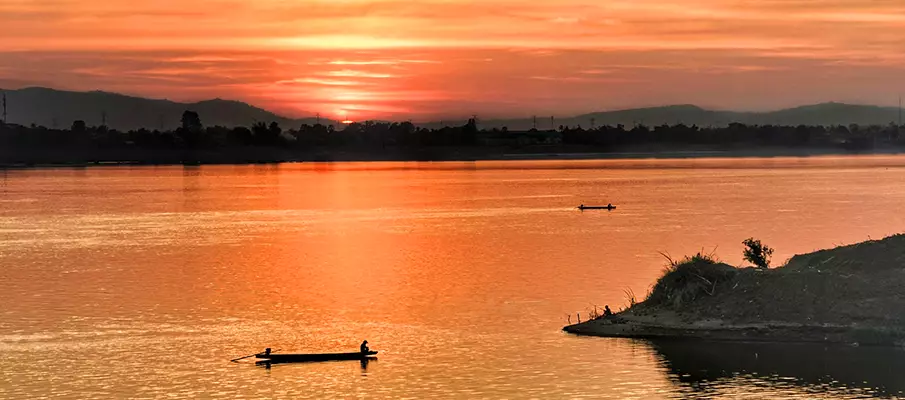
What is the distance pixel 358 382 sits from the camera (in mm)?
35375

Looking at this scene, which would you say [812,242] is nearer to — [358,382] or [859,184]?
[358,382]

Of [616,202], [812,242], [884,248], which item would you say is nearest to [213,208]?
[616,202]

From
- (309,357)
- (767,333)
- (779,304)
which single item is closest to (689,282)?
(779,304)

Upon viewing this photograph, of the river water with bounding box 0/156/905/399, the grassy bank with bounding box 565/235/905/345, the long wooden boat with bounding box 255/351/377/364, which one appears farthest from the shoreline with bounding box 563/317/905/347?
the long wooden boat with bounding box 255/351/377/364

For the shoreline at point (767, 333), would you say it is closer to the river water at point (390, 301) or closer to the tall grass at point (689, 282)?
the river water at point (390, 301)

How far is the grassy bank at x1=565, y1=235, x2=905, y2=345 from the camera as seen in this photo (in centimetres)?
3775

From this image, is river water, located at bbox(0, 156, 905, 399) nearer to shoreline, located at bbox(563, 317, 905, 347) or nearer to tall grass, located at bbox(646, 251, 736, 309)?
shoreline, located at bbox(563, 317, 905, 347)

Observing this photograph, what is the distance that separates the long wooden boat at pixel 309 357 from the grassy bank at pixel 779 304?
7841mm

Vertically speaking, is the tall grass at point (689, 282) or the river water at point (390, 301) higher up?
the tall grass at point (689, 282)

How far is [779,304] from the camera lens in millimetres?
38938

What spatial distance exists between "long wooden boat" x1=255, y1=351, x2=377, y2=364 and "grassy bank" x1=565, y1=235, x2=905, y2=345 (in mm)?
7841

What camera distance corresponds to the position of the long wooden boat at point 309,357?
125 ft

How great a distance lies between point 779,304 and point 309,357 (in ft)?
47.3

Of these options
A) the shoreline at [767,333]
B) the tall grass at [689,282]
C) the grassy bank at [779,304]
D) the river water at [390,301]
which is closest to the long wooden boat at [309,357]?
the river water at [390,301]
